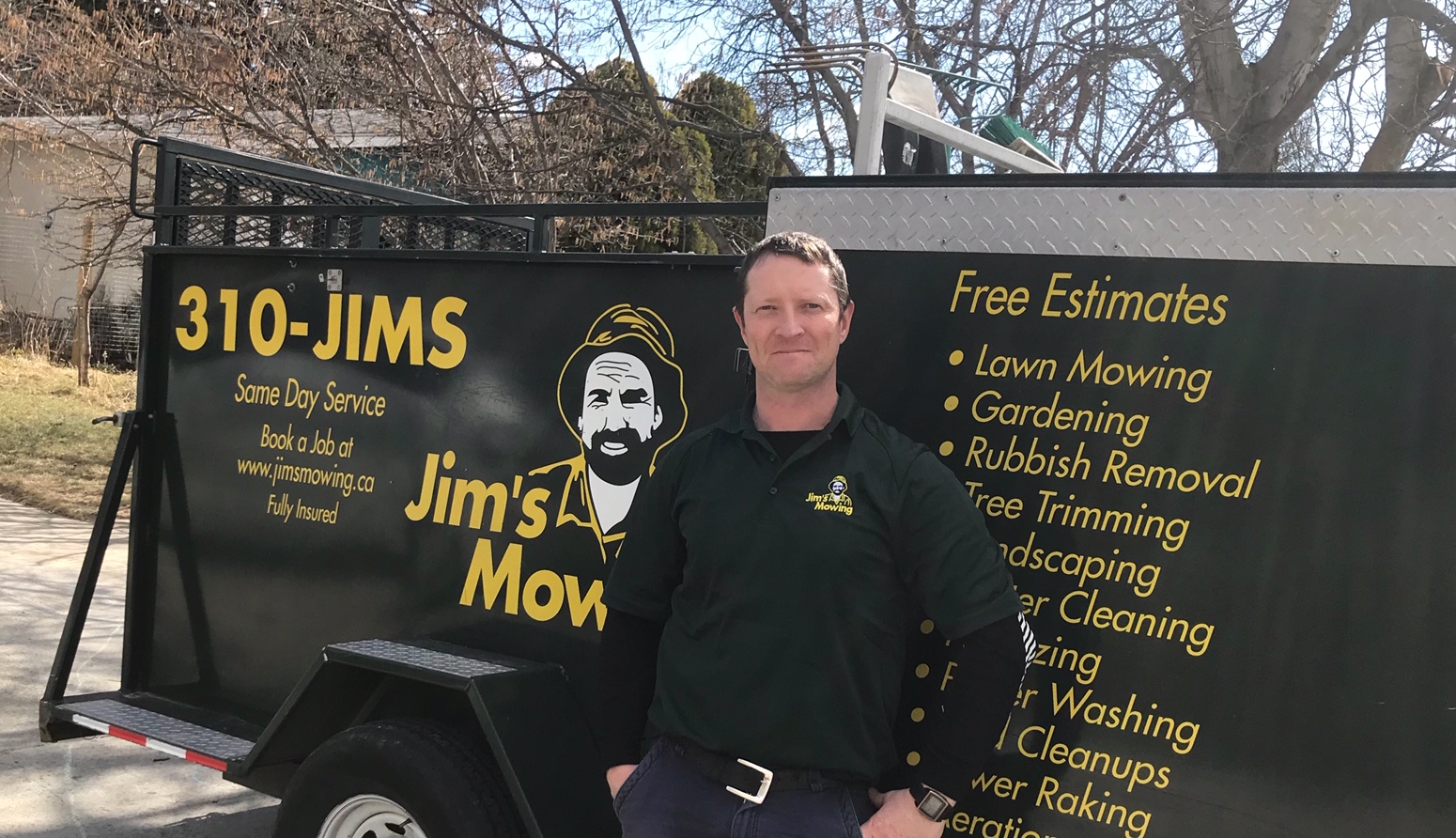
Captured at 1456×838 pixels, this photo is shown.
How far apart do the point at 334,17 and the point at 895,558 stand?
9761 millimetres

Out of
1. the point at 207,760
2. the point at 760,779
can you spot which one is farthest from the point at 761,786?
the point at 207,760

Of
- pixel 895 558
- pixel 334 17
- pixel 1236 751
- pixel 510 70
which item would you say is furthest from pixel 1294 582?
pixel 334 17

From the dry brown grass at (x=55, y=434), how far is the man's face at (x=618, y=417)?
941 cm

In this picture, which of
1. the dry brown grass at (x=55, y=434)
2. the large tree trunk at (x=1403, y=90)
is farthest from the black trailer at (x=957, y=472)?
the dry brown grass at (x=55, y=434)

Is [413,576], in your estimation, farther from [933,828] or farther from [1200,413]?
[1200,413]

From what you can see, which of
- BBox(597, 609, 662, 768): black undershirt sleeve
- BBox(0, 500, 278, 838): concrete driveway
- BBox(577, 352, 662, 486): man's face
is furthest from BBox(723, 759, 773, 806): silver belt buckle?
BBox(0, 500, 278, 838): concrete driveway

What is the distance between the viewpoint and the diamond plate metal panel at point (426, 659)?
3127 millimetres

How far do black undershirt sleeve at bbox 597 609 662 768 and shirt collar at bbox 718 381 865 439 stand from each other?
1.48 feet

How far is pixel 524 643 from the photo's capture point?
3.40 m

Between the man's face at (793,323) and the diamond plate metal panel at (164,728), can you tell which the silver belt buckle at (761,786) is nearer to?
the man's face at (793,323)

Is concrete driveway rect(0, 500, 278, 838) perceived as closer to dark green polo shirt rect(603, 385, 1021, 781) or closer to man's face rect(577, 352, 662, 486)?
man's face rect(577, 352, 662, 486)

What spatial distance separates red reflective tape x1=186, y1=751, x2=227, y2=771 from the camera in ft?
11.8

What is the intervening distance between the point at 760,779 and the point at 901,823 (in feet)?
0.89

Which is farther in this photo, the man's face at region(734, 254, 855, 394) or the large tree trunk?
the large tree trunk
